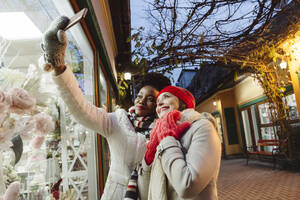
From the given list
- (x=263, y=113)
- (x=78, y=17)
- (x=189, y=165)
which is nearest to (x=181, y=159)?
(x=189, y=165)

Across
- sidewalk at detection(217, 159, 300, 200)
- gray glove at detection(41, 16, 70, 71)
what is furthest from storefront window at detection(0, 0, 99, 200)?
sidewalk at detection(217, 159, 300, 200)

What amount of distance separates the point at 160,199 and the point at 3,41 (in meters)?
1.00

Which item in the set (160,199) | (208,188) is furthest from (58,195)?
(208,188)

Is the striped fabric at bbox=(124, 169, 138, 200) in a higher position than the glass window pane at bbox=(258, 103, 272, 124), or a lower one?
lower

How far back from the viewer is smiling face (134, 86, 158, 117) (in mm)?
1646

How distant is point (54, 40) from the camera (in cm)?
82

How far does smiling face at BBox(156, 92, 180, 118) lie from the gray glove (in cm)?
72

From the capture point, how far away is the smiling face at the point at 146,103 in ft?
5.40

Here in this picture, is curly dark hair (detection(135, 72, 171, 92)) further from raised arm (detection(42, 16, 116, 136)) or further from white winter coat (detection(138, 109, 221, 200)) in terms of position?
white winter coat (detection(138, 109, 221, 200))

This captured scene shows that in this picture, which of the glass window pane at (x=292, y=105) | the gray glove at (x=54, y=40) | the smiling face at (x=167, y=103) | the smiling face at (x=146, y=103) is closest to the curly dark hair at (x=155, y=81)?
the smiling face at (x=146, y=103)

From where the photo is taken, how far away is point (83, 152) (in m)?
1.89

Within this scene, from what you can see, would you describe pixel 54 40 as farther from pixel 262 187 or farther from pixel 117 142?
pixel 262 187

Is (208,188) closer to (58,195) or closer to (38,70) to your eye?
(58,195)

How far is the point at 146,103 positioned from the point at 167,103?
33 centimetres
